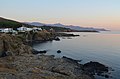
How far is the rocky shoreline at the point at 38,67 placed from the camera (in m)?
32.7

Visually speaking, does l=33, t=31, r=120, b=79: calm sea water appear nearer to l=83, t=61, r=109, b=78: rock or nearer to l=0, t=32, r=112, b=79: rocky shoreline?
l=83, t=61, r=109, b=78: rock

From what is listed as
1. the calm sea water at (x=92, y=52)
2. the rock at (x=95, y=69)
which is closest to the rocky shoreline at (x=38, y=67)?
the rock at (x=95, y=69)

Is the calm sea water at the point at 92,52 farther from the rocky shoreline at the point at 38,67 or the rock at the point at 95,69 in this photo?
the rocky shoreline at the point at 38,67

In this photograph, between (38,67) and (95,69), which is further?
(95,69)

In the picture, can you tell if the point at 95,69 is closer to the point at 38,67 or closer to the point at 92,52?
the point at 38,67

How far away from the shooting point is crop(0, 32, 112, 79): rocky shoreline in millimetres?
32656

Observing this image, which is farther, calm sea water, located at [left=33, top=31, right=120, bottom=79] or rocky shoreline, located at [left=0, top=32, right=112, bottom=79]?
calm sea water, located at [left=33, top=31, right=120, bottom=79]

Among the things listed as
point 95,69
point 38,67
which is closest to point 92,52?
point 95,69

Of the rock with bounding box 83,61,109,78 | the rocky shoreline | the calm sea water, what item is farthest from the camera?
the calm sea water

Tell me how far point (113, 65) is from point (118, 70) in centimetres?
578

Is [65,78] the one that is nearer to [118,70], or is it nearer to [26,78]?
[26,78]

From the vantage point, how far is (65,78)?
112 feet

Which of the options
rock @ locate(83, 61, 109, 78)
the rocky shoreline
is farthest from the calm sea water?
the rocky shoreline

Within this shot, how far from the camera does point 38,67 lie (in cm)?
4244
